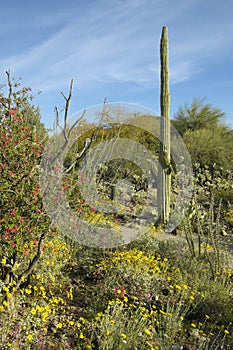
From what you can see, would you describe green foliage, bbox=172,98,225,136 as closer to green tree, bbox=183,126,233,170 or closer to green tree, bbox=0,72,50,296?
green tree, bbox=183,126,233,170

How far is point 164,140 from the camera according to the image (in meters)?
7.55

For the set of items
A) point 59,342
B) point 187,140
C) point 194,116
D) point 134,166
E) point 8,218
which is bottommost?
point 59,342

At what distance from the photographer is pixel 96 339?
271cm

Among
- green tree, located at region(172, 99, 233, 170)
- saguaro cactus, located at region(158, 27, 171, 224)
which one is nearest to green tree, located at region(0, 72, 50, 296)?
saguaro cactus, located at region(158, 27, 171, 224)

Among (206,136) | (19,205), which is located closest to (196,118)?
(206,136)

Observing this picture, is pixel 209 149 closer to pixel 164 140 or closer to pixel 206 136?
pixel 206 136

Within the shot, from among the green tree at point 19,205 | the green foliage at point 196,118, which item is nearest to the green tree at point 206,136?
the green foliage at point 196,118

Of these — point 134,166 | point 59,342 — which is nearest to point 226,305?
point 59,342

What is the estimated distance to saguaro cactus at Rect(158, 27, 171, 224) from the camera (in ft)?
24.8

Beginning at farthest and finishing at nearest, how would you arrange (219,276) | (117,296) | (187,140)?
(187,140) < (219,276) < (117,296)

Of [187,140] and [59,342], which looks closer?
[59,342]

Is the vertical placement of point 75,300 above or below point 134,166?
below

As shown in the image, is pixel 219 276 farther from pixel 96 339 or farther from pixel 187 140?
pixel 187 140

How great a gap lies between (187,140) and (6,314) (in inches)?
396
